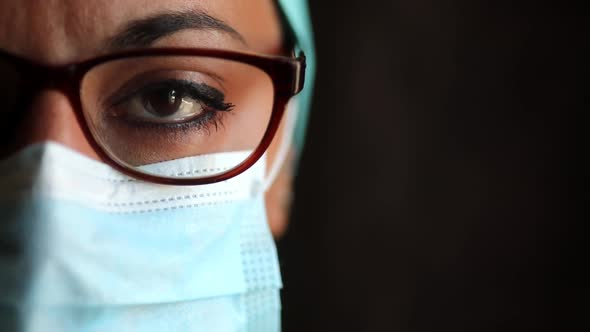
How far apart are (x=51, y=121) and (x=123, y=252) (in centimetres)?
17

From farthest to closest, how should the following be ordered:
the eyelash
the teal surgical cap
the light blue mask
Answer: the teal surgical cap → the eyelash → the light blue mask

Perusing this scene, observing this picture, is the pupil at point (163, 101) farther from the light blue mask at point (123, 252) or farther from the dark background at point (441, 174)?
the dark background at point (441, 174)

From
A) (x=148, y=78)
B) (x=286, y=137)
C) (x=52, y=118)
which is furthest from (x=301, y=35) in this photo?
(x=52, y=118)

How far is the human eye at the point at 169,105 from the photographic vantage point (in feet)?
2.37

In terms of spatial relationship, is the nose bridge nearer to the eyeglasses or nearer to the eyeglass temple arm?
the eyeglasses

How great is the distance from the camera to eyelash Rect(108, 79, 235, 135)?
0.73 m

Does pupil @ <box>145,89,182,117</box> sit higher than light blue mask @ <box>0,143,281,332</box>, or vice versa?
pupil @ <box>145,89,182,117</box>

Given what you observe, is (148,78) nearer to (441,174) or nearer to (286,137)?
(286,137)

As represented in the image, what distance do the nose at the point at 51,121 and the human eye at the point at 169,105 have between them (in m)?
0.05

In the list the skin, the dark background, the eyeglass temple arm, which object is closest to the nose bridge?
the skin

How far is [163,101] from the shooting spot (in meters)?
0.74

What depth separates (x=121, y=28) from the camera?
0.67 meters

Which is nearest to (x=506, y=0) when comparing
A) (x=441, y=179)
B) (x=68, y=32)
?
(x=441, y=179)

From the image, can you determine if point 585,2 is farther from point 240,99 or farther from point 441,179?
point 240,99
